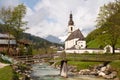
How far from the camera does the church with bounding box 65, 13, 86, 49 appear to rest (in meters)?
148

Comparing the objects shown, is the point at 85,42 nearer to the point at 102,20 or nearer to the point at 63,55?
the point at 102,20

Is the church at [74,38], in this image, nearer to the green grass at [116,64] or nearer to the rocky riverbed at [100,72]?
the rocky riverbed at [100,72]

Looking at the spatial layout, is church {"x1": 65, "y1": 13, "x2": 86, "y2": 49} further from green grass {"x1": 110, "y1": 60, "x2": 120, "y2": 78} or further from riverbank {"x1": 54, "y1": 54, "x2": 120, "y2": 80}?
green grass {"x1": 110, "y1": 60, "x2": 120, "y2": 78}

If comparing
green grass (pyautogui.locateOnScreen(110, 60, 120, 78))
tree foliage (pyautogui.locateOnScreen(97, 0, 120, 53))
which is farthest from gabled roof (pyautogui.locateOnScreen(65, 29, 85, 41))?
green grass (pyautogui.locateOnScreen(110, 60, 120, 78))

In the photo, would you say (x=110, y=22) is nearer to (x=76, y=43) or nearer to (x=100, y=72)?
(x=100, y=72)

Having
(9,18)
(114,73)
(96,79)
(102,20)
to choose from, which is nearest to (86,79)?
(96,79)

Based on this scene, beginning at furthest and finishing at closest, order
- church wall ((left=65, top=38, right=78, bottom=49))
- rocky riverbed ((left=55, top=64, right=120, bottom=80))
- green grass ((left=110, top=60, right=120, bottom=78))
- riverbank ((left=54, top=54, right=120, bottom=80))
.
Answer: church wall ((left=65, top=38, right=78, bottom=49)), green grass ((left=110, top=60, right=120, bottom=78)), riverbank ((left=54, top=54, right=120, bottom=80)), rocky riverbed ((left=55, top=64, right=120, bottom=80))

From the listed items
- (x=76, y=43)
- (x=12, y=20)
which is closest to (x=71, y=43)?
(x=76, y=43)

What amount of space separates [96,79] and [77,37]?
332 ft

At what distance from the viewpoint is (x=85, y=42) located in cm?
14800

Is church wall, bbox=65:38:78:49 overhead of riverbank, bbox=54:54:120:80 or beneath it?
overhead

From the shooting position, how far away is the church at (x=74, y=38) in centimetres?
14830

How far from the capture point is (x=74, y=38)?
541 ft

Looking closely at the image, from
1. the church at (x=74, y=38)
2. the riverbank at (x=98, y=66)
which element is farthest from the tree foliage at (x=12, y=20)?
the church at (x=74, y=38)
